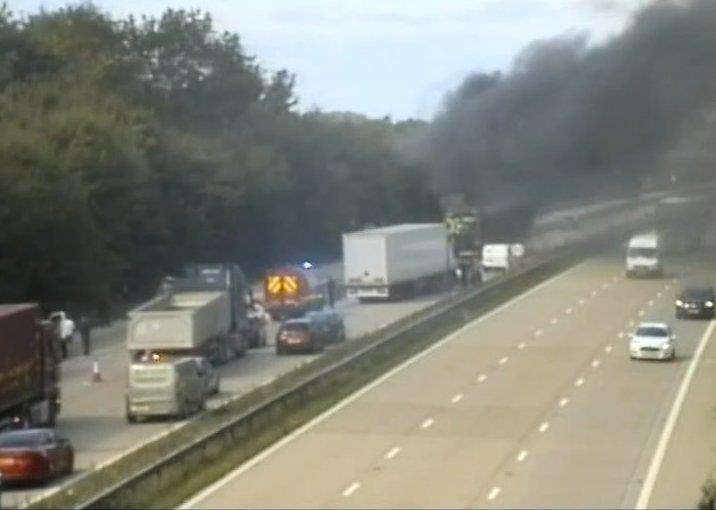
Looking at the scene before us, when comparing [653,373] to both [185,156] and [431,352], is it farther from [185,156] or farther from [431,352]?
[185,156]

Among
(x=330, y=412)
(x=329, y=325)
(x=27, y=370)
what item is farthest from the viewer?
(x=329, y=325)

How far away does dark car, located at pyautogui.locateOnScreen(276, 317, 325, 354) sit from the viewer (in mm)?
50219

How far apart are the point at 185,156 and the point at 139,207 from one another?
26.3ft

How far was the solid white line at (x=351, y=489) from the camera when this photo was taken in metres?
26.8

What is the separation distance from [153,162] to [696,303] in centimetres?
3048

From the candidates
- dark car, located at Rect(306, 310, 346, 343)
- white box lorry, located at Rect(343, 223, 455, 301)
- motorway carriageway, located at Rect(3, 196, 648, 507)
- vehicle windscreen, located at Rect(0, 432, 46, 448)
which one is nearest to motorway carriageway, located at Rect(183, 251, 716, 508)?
motorway carriageway, located at Rect(3, 196, 648, 507)

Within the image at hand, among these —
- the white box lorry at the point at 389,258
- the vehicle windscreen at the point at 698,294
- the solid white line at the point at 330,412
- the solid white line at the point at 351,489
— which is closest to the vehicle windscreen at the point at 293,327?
the solid white line at the point at 330,412

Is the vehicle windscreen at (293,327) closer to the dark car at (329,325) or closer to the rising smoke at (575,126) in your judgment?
the dark car at (329,325)

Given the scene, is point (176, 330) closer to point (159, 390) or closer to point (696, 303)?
point (159, 390)

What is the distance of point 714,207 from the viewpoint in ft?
83.5

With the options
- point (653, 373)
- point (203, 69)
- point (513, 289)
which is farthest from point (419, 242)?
point (203, 69)

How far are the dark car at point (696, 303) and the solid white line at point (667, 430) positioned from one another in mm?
2322

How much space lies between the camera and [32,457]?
91.9ft

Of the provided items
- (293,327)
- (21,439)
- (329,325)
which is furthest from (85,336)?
(21,439)
